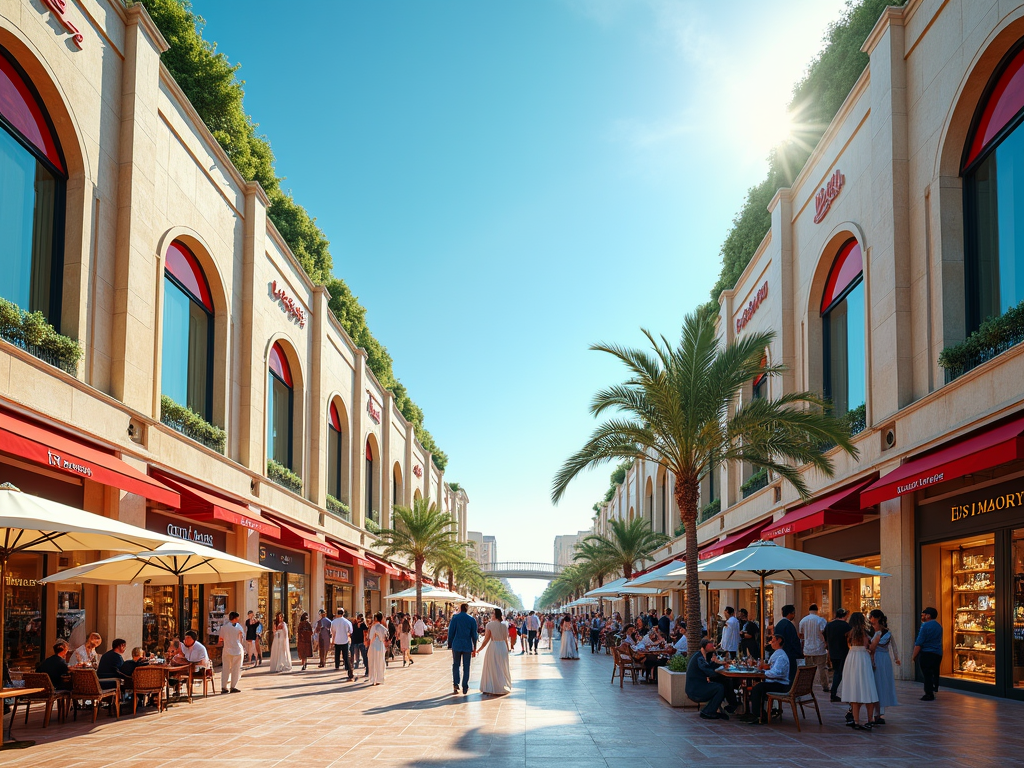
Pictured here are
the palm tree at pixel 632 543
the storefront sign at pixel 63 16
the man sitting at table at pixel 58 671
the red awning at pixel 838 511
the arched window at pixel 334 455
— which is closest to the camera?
the man sitting at table at pixel 58 671

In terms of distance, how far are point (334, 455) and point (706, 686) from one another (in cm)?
2797

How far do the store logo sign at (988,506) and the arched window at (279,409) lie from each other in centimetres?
1956

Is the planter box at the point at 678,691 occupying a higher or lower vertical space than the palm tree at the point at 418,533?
lower

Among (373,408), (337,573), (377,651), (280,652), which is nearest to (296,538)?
(280,652)

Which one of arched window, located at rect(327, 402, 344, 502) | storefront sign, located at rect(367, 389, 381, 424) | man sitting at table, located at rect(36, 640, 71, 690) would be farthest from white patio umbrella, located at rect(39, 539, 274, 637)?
storefront sign, located at rect(367, 389, 381, 424)

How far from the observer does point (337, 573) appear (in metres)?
35.5

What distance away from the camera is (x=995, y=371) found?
14.1 m

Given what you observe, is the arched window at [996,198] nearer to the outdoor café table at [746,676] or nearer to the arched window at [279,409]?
the outdoor café table at [746,676]

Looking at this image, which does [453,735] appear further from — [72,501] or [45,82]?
[45,82]

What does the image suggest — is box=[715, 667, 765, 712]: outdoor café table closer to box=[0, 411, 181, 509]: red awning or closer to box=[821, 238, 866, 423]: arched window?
box=[821, 238, 866, 423]: arched window

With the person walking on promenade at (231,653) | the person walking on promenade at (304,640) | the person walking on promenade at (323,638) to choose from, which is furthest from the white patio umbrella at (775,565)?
the person walking on promenade at (323,638)

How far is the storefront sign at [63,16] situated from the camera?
48.6ft

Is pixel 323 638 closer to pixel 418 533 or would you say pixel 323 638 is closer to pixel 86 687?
pixel 86 687

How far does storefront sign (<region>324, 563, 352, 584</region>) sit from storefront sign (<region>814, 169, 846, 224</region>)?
21031 mm
